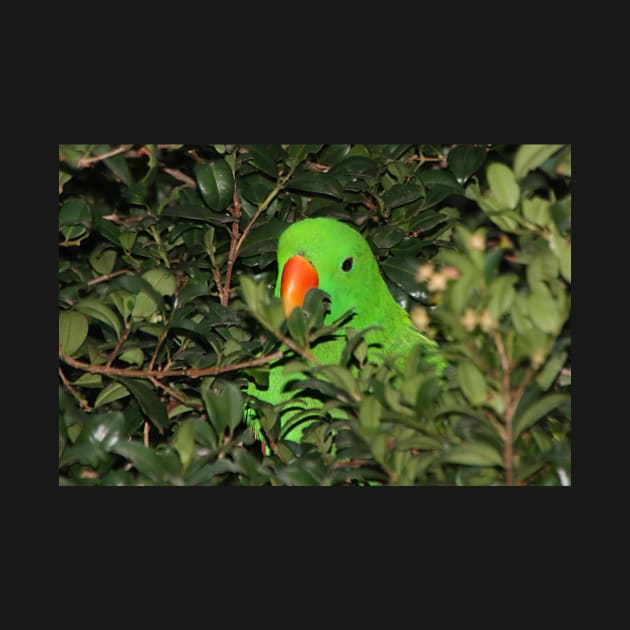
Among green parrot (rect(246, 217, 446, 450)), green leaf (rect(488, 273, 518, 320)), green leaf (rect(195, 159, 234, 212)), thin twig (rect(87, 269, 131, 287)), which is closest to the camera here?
green leaf (rect(488, 273, 518, 320))

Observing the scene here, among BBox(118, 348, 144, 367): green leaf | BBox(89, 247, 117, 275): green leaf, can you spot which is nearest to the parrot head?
BBox(118, 348, 144, 367): green leaf

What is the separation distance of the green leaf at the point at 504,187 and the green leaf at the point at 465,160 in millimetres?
719

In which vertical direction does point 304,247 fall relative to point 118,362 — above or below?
above

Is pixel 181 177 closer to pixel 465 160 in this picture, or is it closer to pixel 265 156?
pixel 265 156

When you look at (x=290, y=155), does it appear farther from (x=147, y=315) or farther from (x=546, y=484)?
Answer: (x=546, y=484)

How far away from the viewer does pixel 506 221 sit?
184cm

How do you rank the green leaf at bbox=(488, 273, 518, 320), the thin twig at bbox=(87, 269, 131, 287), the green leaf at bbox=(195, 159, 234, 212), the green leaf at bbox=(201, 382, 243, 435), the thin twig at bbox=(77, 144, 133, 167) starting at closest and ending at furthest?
the green leaf at bbox=(488, 273, 518, 320) < the green leaf at bbox=(201, 382, 243, 435) < the thin twig at bbox=(77, 144, 133, 167) < the green leaf at bbox=(195, 159, 234, 212) < the thin twig at bbox=(87, 269, 131, 287)

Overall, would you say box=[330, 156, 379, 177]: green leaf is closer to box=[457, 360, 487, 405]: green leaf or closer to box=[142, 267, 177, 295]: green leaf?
box=[142, 267, 177, 295]: green leaf

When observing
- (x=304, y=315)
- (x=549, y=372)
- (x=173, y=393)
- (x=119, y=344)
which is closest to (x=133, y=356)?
(x=119, y=344)

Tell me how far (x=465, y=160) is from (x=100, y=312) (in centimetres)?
122

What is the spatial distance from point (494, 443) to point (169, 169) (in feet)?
5.28

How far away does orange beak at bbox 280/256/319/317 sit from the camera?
2455 mm

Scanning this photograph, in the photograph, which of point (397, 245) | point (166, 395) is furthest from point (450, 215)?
point (166, 395)

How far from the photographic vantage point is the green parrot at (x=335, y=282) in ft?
8.16
